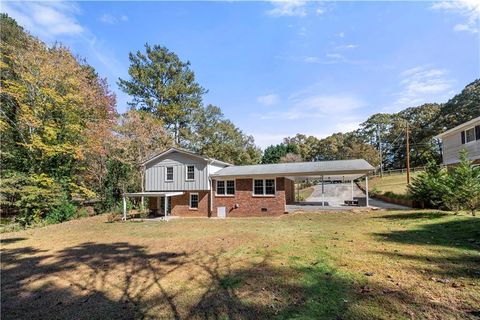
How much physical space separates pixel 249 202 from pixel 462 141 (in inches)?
719

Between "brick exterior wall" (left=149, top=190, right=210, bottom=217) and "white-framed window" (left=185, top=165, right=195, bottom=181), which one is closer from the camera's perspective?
"brick exterior wall" (left=149, top=190, right=210, bottom=217)

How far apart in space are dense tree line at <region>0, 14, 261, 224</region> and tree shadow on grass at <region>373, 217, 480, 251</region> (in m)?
21.2

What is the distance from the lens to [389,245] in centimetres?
827

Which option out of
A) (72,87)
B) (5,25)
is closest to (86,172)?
(72,87)

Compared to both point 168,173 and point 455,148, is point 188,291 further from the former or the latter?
point 455,148

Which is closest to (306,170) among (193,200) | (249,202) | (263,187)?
(263,187)

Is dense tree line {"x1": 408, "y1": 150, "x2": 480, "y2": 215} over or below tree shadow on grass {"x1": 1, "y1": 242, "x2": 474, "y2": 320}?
over

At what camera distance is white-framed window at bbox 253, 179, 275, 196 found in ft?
63.4

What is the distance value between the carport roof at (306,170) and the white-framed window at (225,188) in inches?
29.0

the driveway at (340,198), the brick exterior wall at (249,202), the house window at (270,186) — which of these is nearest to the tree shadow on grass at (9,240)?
the brick exterior wall at (249,202)

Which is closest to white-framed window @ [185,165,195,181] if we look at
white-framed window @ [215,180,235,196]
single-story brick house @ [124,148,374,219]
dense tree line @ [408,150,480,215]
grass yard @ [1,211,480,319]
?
single-story brick house @ [124,148,374,219]

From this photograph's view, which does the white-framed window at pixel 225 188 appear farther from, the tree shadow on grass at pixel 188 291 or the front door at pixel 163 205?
the tree shadow on grass at pixel 188 291

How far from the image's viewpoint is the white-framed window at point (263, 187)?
63.4ft

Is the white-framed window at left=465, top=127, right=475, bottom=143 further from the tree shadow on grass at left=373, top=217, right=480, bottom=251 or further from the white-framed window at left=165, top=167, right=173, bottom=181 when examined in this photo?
the white-framed window at left=165, top=167, right=173, bottom=181
